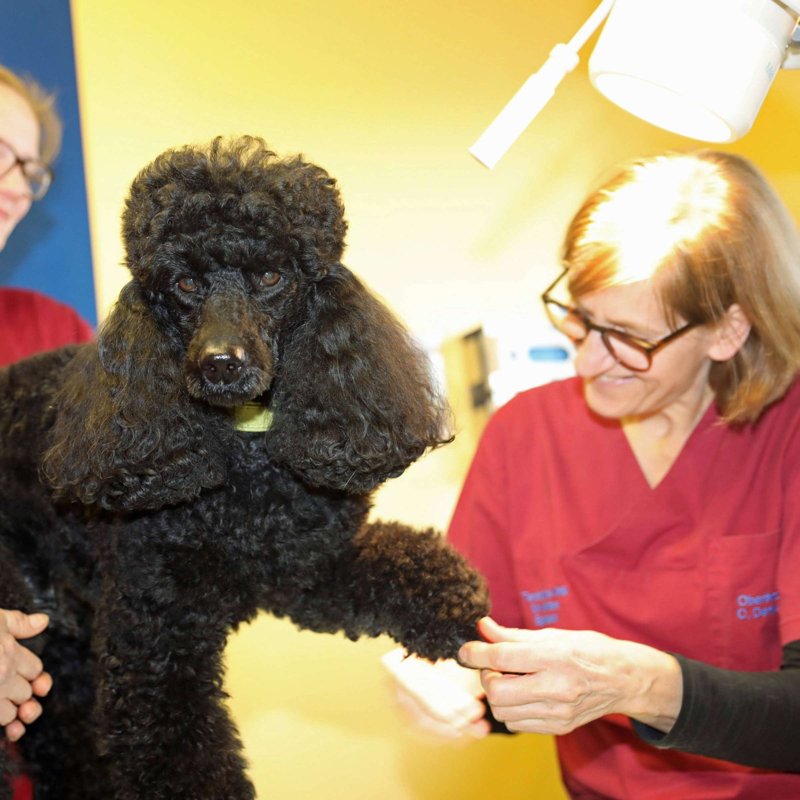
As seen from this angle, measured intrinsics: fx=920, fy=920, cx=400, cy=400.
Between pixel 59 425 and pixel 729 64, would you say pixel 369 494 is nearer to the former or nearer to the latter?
pixel 59 425

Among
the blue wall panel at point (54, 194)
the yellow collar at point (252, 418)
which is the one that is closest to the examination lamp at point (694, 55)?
the yellow collar at point (252, 418)

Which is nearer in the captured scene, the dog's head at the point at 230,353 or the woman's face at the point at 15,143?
the dog's head at the point at 230,353

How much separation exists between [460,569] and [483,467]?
0.69m

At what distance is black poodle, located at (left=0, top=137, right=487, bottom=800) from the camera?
0.73m

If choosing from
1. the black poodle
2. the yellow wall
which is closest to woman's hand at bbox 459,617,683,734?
the black poodle

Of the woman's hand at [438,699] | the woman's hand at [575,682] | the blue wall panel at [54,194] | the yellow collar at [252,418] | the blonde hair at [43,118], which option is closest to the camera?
the yellow collar at [252,418]

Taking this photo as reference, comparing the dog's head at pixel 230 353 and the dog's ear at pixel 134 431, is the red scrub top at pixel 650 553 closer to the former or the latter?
the dog's head at pixel 230 353

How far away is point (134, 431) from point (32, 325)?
2.45 feet

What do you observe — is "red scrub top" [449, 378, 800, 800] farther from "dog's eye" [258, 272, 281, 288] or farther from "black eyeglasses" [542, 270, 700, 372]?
"dog's eye" [258, 272, 281, 288]

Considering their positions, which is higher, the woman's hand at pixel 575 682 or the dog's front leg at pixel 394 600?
the dog's front leg at pixel 394 600

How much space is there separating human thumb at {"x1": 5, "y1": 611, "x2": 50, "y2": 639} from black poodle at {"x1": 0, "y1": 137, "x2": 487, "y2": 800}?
36mm

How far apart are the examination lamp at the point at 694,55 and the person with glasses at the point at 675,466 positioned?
0.36 m

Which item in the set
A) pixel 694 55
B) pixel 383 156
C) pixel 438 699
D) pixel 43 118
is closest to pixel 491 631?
pixel 438 699

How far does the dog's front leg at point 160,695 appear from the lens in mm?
769
